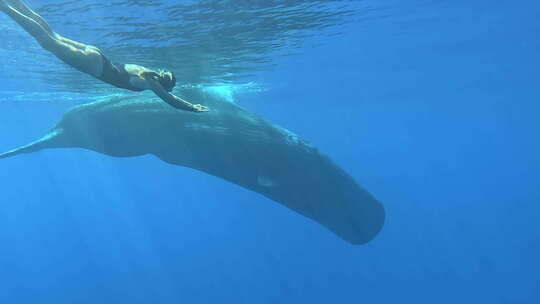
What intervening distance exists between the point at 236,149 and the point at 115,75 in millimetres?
8098

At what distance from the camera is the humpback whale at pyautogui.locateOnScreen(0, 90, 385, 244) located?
39.8 feet

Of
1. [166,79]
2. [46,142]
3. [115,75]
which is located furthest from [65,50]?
[46,142]

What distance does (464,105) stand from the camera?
5228 cm

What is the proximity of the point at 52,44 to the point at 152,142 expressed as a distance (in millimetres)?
9100

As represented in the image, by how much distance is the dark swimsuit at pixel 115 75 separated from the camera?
3.98m

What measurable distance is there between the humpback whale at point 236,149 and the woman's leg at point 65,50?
8.25m

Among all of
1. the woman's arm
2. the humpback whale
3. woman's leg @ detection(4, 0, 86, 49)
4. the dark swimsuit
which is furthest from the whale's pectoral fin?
the woman's arm

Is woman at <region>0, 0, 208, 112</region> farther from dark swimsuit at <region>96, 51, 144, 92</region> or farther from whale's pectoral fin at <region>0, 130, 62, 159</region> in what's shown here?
whale's pectoral fin at <region>0, 130, 62, 159</region>

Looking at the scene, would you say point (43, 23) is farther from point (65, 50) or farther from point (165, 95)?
point (165, 95)

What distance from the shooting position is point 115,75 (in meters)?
4.11

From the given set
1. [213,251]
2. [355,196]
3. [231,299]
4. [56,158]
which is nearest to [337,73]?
[355,196]

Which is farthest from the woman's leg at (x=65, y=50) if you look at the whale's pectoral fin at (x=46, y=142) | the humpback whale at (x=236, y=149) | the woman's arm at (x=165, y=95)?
the whale's pectoral fin at (x=46, y=142)

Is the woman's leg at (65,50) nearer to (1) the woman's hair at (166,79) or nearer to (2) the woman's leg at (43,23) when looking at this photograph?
(2) the woman's leg at (43,23)

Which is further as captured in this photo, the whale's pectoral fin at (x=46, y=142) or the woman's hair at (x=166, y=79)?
the whale's pectoral fin at (x=46, y=142)
